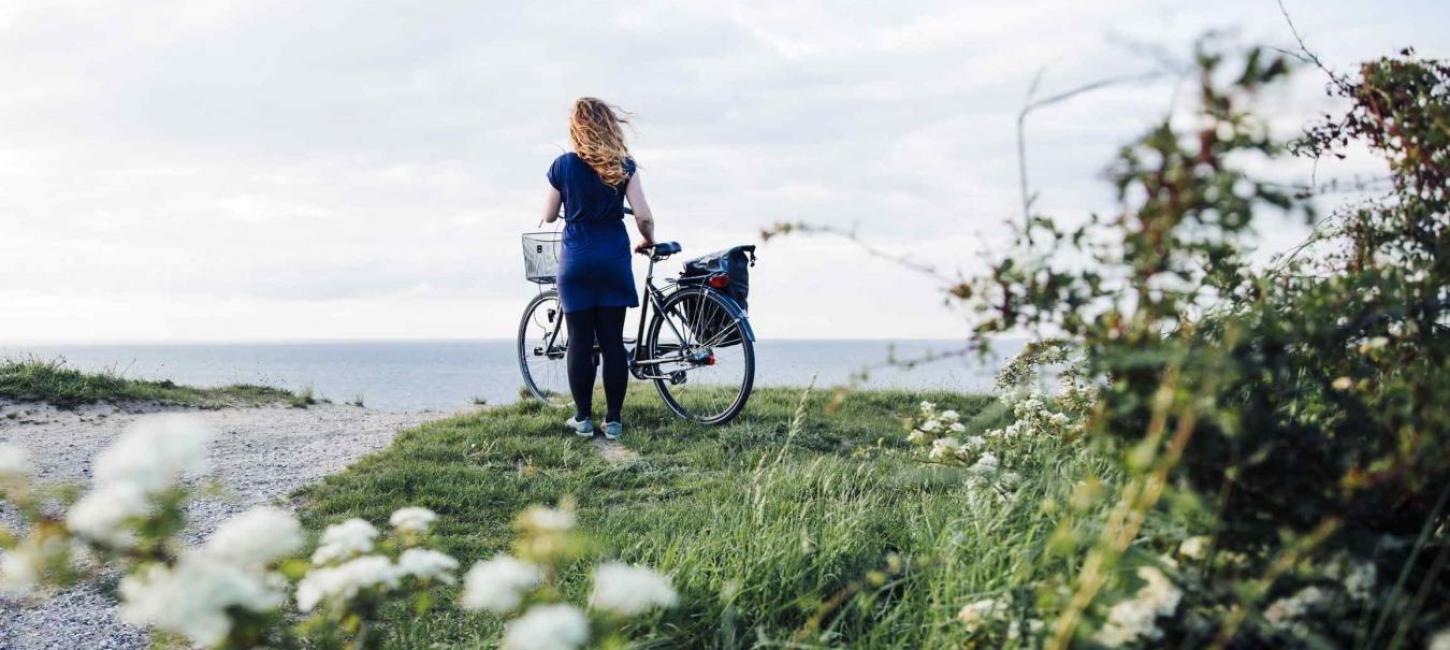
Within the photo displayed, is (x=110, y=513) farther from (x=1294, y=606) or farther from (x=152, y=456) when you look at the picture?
(x=1294, y=606)

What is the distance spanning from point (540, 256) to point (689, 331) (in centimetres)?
172

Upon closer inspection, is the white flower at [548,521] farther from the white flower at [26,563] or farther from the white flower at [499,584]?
the white flower at [26,563]

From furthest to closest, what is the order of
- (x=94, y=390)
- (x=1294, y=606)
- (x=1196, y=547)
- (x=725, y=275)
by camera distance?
(x=94, y=390)
(x=725, y=275)
(x=1196, y=547)
(x=1294, y=606)

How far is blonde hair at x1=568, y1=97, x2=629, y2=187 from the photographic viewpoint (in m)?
7.00

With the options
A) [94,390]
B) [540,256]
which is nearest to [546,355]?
[540,256]

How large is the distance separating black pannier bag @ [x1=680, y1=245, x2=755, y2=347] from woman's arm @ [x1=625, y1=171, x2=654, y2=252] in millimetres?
460

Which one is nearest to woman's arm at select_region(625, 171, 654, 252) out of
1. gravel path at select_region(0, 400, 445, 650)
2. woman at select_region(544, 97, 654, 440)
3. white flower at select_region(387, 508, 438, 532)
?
woman at select_region(544, 97, 654, 440)

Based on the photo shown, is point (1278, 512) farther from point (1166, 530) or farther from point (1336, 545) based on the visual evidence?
point (1166, 530)

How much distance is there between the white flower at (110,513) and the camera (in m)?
1.87

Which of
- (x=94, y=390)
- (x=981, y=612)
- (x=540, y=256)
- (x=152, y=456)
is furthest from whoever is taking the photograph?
(x=94, y=390)

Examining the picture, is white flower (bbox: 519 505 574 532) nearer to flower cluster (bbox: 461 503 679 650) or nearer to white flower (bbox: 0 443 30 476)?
flower cluster (bbox: 461 503 679 650)

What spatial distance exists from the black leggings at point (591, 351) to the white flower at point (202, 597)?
556 cm

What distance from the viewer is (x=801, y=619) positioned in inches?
129

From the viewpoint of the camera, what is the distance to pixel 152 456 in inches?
73.7
